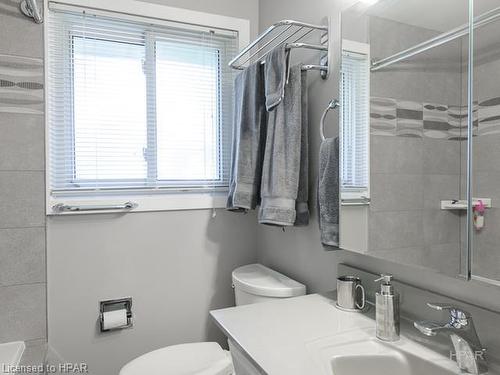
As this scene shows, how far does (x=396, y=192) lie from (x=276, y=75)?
706 millimetres

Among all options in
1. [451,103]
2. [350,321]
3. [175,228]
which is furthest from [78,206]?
[451,103]

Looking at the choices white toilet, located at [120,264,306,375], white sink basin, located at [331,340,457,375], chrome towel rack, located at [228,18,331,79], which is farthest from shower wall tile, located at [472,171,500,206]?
white toilet, located at [120,264,306,375]

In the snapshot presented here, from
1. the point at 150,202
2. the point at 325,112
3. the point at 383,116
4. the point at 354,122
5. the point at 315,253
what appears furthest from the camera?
the point at 150,202

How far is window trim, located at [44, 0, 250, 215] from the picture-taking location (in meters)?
1.74

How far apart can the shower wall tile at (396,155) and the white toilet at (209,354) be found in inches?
27.0

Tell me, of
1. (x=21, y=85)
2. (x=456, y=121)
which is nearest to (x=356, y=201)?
(x=456, y=121)

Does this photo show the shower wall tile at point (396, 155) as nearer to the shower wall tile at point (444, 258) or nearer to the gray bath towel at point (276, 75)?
the shower wall tile at point (444, 258)

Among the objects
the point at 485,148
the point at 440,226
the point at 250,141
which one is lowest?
the point at 440,226

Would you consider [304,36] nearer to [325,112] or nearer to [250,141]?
[325,112]

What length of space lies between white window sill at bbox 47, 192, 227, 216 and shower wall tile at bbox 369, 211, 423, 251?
0.99 meters

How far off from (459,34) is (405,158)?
365 mm

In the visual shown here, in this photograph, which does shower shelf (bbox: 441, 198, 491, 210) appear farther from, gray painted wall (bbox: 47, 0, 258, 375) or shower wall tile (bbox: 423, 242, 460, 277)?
gray painted wall (bbox: 47, 0, 258, 375)

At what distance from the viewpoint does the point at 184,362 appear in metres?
1.59

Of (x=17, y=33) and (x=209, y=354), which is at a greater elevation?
(x=17, y=33)
